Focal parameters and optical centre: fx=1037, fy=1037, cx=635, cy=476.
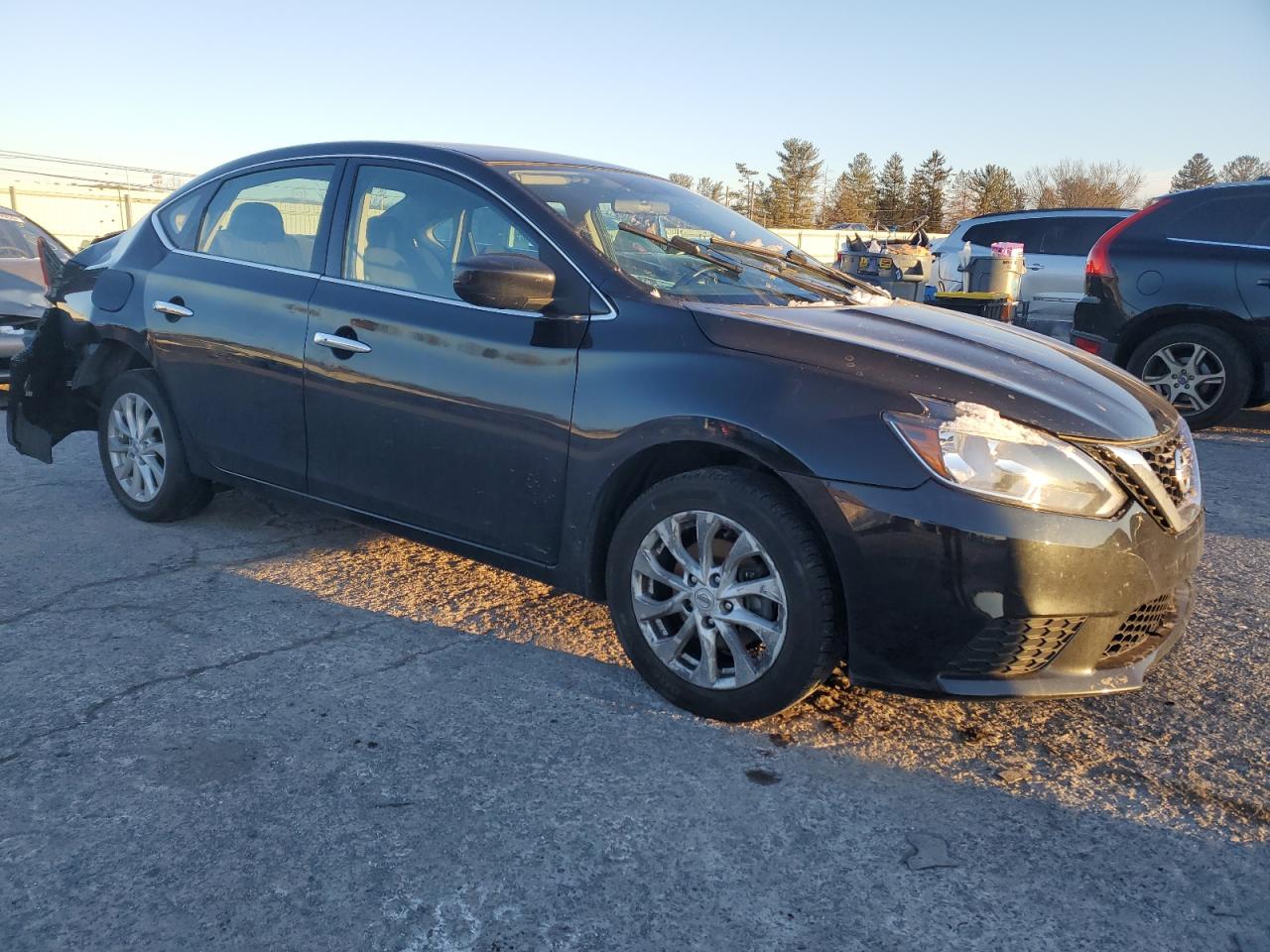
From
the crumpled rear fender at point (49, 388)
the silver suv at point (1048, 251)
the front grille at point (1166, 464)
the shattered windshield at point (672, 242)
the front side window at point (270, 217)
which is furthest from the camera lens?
the silver suv at point (1048, 251)

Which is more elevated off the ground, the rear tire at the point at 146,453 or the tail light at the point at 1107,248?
the tail light at the point at 1107,248

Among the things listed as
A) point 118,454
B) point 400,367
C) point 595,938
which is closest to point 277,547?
point 118,454

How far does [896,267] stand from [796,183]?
224 ft

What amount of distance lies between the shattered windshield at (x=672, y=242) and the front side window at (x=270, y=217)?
3.01ft

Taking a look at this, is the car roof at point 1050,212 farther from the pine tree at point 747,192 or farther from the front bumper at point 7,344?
the pine tree at point 747,192

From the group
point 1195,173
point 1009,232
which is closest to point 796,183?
point 1195,173

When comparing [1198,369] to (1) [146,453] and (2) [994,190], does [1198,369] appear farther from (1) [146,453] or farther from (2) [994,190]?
(2) [994,190]

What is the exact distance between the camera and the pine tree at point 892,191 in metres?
70.7

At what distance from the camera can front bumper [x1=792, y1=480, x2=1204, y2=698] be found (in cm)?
256

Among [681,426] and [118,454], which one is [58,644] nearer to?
[118,454]

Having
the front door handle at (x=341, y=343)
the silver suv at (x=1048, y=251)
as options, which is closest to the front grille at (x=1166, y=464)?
the front door handle at (x=341, y=343)

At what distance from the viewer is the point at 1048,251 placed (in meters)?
12.1

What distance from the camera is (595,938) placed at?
6.73 feet

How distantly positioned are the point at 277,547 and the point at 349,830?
7.77 feet
